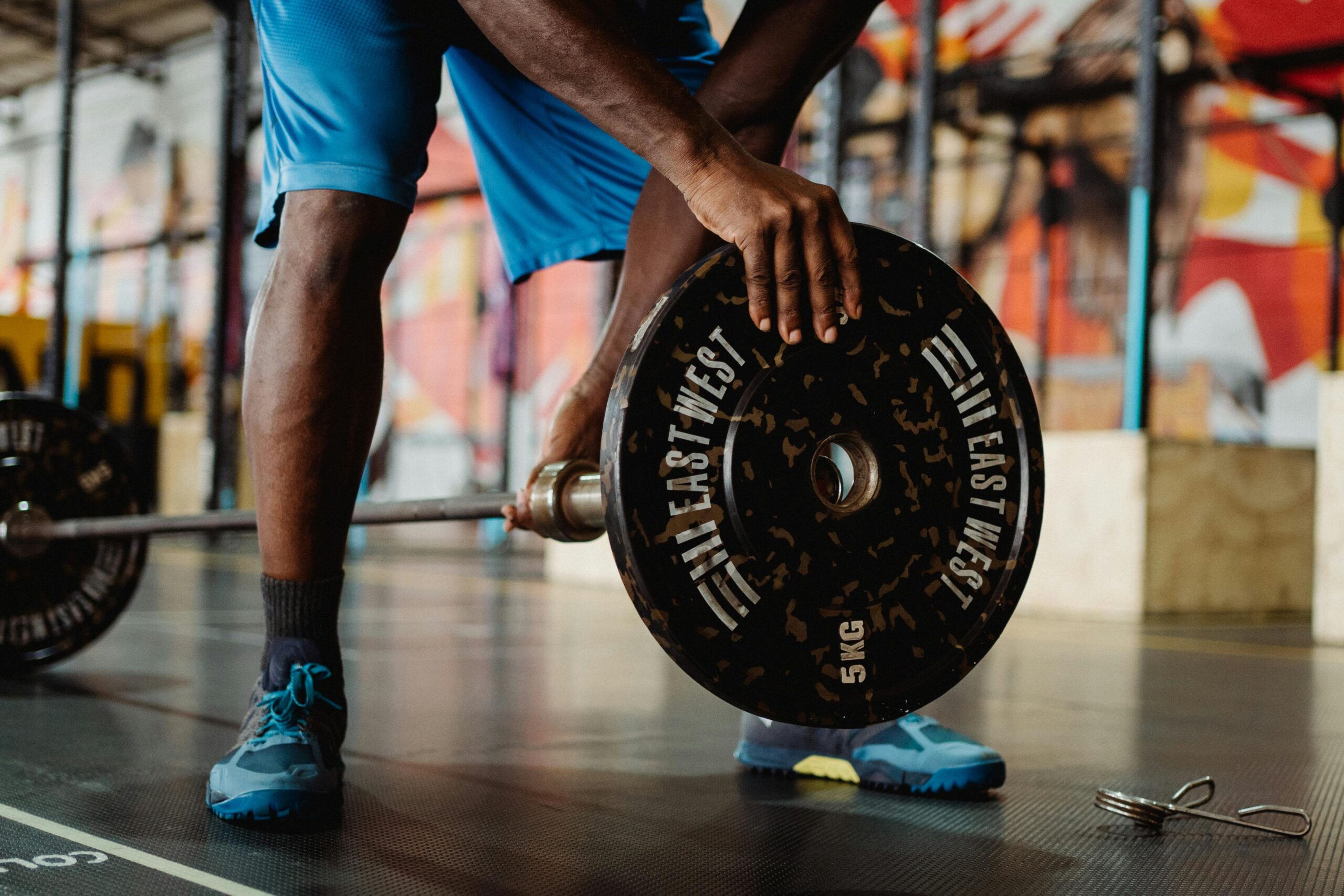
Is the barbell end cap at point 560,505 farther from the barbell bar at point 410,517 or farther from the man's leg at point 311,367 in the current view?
the man's leg at point 311,367

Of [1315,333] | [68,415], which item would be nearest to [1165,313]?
[1315,333]

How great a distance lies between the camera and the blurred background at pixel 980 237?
8.40 metres

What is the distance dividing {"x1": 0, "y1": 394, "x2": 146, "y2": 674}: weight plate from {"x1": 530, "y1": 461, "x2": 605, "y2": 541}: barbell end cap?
4.04 ft

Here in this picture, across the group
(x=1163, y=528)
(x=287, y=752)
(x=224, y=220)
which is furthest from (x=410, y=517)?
(x=224, y=220)

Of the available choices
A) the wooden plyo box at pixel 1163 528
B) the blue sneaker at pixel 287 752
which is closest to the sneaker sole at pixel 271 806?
the blue sneaker at pixel 287 752

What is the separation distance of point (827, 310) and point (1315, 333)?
902 cm

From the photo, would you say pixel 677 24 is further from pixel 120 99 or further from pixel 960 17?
pixel 120 99

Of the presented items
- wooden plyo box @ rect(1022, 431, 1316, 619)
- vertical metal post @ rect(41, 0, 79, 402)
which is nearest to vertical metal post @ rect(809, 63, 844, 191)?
wooden plyo box @ rect(1022, 431, 1316, 619)

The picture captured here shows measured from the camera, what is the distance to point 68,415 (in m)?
2.12

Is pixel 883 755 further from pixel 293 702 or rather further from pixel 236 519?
pixel 236 519

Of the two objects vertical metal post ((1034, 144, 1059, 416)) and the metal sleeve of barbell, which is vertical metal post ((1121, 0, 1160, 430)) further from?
vertical metal post ((1034, 144, 1059, 416))

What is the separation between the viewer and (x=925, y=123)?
16.3 ft

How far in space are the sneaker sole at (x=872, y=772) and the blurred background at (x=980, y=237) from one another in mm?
4455

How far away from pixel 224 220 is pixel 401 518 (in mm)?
6544
